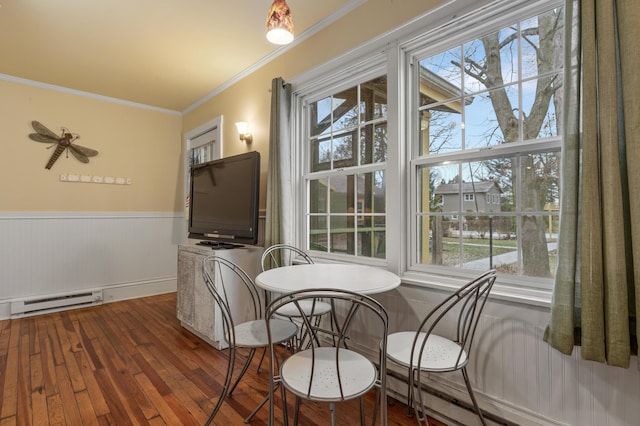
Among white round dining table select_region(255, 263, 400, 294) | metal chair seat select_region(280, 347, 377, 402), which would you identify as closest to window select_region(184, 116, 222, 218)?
white round dining table select_region(255, 263, 400, 294)

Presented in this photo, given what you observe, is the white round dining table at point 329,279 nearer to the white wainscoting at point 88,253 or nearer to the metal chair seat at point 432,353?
the metal chair seat at point 432,353

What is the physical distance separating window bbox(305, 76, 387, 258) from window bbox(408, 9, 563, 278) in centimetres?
33

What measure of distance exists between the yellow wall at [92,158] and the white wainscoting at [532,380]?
4.30 meters

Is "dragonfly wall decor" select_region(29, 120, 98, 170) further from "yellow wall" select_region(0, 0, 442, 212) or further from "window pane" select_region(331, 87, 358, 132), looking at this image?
"window pane" select_region(331, 87, 358, 132)

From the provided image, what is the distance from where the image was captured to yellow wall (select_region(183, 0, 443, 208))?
84.5 inches

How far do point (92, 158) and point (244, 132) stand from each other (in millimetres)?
2286

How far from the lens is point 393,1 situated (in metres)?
2.12

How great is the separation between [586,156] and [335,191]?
1710 millimetres

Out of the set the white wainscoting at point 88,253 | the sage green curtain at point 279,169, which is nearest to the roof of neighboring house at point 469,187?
the sage green curtain at point 279,169

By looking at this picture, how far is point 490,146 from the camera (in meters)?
1.78

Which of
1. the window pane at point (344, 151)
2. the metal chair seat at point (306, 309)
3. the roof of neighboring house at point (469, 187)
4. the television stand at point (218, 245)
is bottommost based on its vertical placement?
the metal chair seat at point (306, 309)

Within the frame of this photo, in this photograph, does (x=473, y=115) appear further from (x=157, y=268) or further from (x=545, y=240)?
(x=157, y=268)

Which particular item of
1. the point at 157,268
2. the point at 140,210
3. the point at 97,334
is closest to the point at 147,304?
the point at 157,268

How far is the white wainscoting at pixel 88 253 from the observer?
3713mm
